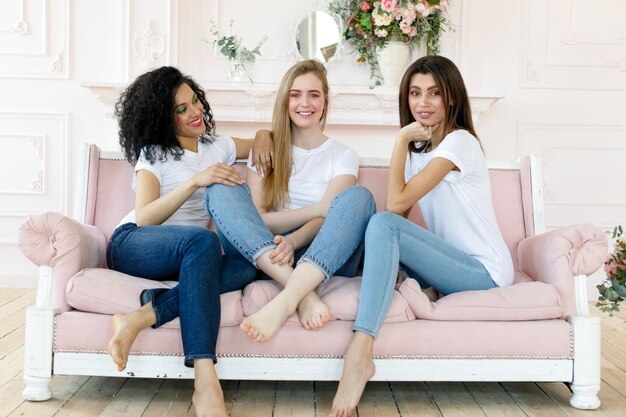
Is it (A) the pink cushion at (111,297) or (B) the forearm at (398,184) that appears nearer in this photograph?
(A) the pink cushion at (111,297)

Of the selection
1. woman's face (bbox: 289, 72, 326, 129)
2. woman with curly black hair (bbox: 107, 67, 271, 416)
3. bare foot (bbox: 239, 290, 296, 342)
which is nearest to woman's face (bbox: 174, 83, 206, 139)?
woman with curly black hair (bbox: 107, 67, 271, 416)

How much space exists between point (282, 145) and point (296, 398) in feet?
2.84

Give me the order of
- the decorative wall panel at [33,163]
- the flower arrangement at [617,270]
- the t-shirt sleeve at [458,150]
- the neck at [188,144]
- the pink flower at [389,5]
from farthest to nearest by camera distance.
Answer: the decorative wall panel at [33,163]
the pink flower at [389,5]
the neck at [188,144]
the t-shirt sleeve at [458,150]
the flower arrangement at [617,270]

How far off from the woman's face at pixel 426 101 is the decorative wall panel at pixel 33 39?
105 inches

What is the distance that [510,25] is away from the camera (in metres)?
4.44

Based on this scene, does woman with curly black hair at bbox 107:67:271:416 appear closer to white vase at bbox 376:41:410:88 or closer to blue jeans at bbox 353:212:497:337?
blue jeans at bbox 353:212:497:337

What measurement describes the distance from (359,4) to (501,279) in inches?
96.0

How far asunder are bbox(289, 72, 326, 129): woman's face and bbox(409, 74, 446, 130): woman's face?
1.14 feet

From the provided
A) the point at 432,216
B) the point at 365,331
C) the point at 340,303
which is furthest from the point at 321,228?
the point at 432,216

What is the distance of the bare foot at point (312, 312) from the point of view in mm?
2102

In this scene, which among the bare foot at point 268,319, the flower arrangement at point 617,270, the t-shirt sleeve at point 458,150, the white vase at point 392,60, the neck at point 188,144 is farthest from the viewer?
the white vase at point 392,60

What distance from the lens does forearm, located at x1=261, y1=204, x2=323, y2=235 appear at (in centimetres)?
249

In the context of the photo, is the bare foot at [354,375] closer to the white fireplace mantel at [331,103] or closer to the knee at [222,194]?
the knee at [222,194]

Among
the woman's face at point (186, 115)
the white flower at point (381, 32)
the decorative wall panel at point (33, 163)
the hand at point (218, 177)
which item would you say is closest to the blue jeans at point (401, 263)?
the hand at point (218, 177)
